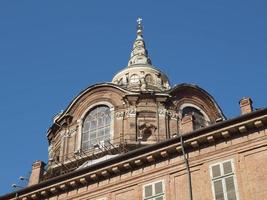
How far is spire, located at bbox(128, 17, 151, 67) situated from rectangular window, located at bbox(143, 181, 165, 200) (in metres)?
22.5

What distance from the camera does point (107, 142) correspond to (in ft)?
117

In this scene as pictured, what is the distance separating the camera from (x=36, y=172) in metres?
27.9

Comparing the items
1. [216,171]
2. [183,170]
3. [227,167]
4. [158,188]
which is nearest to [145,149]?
[158,188]

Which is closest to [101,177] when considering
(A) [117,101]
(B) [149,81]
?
(A) [117,101]

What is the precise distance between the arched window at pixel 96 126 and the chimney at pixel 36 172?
323 inches

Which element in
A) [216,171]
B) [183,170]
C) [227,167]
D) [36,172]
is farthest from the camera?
[36,172]

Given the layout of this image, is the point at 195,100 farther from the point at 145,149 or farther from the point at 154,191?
the point at 154,191

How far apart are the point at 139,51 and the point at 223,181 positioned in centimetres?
2719

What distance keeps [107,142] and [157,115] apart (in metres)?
3.55

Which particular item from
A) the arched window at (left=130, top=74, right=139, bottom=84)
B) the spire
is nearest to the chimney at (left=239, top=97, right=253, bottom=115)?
the arched window at (left=130, top=74, right=139, bottom=84)

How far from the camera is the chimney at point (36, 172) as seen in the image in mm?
27500

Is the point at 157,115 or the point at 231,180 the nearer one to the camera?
the point at 231,180

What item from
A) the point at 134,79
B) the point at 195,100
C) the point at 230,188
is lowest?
the point at 230,188

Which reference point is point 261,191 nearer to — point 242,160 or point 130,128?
point 242,160
